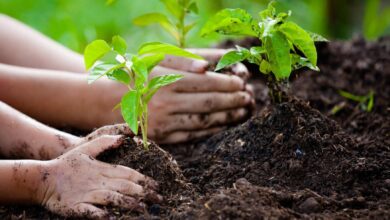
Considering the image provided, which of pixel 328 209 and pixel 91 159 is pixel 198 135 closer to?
pixel 91 159

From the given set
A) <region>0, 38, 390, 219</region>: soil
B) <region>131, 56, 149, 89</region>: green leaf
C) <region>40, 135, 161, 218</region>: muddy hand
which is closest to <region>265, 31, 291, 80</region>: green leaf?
<region>0, 38, 390, 219</region>: soil

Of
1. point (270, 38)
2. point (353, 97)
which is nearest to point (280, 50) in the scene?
point (270, 38)

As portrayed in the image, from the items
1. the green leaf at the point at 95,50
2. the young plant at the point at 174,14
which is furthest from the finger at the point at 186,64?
the green leaf at the point at 95,50

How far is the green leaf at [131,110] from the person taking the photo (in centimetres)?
120

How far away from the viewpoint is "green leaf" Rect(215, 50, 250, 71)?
1281 mm

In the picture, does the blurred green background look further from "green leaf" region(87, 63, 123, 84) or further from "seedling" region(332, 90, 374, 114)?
"green leaf" region(87, 63, 123, 84)

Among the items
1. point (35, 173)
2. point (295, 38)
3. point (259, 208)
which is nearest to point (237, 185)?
point (259, 208)

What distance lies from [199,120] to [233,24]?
0.51 m

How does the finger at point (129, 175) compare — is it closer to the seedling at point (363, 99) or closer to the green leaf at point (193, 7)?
the green leaf at point (193, 7)

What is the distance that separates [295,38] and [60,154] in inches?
24.9

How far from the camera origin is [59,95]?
1747 millimetres

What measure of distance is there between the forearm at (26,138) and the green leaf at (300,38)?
584 mm

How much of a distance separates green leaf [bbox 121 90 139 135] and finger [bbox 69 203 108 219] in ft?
0.58

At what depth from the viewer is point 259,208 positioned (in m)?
1.11
